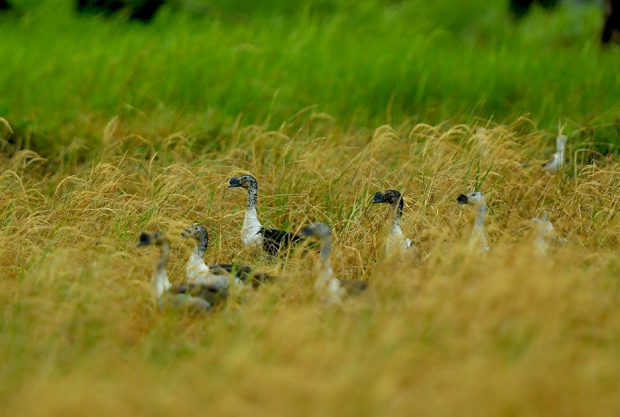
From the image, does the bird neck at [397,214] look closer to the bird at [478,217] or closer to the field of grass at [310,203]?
the field of grass at [310,203]

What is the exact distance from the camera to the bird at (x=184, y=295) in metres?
5.63

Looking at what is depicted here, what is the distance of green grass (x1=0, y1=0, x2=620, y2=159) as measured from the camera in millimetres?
9250

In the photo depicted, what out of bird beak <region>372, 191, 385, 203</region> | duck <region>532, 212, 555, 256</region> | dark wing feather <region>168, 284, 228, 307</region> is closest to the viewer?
dark wing feather <region>168, 284, 228, 307</region>

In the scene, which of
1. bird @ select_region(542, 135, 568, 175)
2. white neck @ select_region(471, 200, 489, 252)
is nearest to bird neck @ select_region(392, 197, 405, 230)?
white neck @ select_region(471, 200, 489, 252)

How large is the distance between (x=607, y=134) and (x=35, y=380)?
19.4 feet

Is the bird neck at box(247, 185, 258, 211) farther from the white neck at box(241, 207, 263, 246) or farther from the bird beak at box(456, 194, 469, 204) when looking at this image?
the bird beak at box(456, 194, 469, 204)

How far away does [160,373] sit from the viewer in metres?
4.51

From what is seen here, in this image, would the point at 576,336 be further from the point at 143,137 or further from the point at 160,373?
the point at 143,137

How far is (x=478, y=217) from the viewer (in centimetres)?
653

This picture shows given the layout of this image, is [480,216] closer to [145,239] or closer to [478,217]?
[478,217]

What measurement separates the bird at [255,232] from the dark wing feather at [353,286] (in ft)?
2.08

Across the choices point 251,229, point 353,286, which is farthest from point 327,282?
point 251,229

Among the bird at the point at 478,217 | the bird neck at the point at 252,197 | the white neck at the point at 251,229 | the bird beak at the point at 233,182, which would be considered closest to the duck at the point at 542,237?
the bird at the point at 478,217

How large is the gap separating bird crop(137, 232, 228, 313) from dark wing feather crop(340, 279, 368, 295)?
0.65 metres
